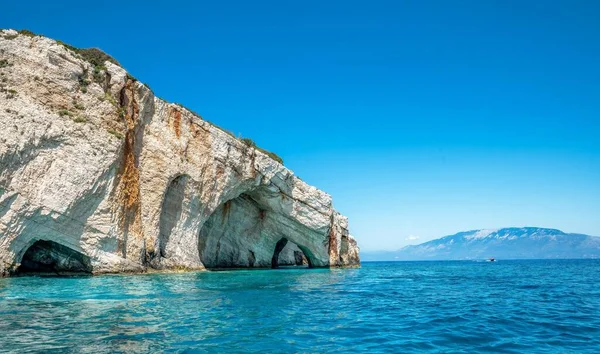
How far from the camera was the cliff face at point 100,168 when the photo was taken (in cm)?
2466

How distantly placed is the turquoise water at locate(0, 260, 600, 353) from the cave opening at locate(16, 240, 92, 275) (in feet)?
20.0

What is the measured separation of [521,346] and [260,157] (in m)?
32.5

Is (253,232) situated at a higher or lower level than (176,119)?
lower

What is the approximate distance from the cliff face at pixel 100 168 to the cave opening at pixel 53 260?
71 millimetres

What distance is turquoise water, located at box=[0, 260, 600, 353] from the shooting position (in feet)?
33.5

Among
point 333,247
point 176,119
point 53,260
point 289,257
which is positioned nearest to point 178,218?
point 176,119

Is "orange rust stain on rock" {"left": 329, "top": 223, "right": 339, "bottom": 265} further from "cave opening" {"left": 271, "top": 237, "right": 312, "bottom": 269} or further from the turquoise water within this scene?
the turquoise water

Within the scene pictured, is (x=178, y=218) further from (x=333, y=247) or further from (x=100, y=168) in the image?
(x=333, y=247)

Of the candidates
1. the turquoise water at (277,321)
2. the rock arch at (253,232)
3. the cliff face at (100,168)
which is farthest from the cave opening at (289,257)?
the turquoise water at (277,321)

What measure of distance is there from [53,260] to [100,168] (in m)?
6.34

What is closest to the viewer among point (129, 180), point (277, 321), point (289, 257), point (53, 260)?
point (277, 321)

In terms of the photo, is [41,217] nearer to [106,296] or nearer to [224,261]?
[106,296]

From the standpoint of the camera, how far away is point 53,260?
27.5m

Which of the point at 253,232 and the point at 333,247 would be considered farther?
the point at 333,247
